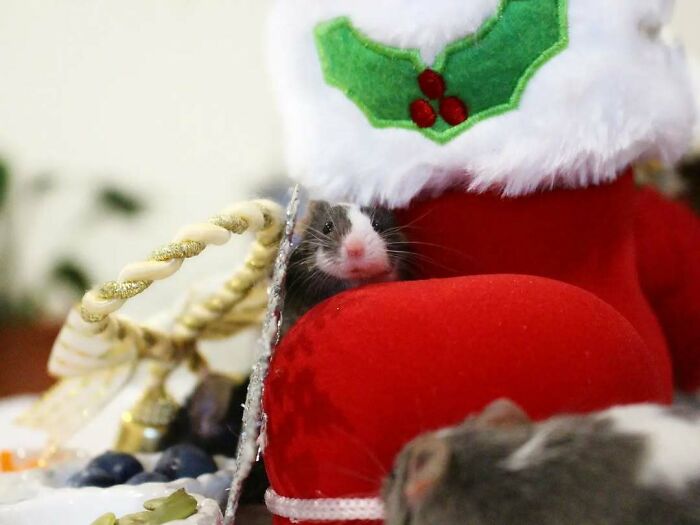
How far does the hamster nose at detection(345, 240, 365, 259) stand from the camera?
631mm

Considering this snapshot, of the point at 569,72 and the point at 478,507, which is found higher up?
the point at 569,72

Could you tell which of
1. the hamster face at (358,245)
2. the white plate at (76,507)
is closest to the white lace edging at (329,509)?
the white plate at (76,507)

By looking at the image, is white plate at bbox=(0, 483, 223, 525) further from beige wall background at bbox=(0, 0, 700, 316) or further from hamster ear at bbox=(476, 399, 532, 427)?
beige wall background at bbox=(0, 0, 700, 316)

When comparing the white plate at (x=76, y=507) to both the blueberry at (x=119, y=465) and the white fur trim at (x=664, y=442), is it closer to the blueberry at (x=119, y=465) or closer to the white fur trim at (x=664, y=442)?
the blueberry at (x=119, y=465)

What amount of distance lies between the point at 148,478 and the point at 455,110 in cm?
42

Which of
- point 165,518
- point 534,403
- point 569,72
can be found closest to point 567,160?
point 569,72

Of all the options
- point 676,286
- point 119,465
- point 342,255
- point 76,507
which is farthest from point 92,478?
point 676,286

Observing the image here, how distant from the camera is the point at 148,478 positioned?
0.66 meters

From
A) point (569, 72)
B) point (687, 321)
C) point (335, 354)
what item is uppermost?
point (569, 72)

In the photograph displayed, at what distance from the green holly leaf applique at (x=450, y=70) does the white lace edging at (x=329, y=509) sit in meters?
0.30

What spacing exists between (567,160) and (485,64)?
0.10 metres

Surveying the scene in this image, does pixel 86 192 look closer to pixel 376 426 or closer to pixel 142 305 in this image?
pixel 142 305

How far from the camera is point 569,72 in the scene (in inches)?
21.9

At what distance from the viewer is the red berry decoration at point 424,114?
1.97 ft
